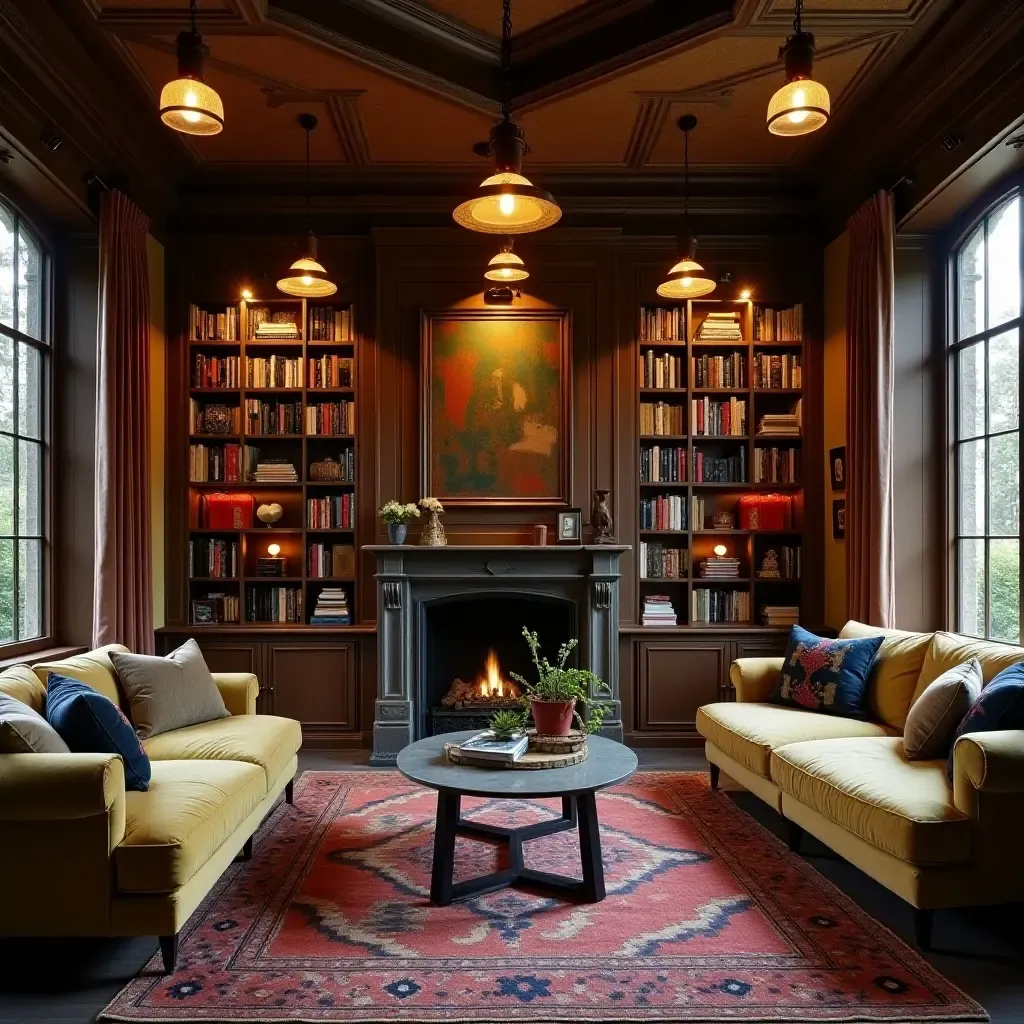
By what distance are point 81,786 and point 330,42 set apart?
3493mm

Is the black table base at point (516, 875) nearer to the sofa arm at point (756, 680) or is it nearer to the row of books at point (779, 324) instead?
the sofa arm at point (756, 680)

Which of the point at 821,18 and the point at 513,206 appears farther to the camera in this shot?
the point at 821,18

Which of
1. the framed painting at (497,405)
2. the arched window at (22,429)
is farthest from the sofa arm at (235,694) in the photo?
the framed painting at (497,405)

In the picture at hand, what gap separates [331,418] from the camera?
19.4 feet

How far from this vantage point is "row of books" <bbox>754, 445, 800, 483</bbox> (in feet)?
19.5

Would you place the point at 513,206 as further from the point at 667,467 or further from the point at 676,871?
the point at 667,467

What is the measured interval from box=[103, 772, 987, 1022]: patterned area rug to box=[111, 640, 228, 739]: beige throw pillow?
2.16 ft

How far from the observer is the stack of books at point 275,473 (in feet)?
19.3

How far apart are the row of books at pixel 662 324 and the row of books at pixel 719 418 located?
0.48 meters

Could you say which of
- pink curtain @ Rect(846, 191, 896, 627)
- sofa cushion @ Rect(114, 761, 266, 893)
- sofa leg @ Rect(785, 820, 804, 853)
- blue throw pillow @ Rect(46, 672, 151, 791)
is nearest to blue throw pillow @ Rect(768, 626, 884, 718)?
pink curtain @ Rect(846, 191, 896, 627)

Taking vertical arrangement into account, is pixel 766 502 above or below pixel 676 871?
above

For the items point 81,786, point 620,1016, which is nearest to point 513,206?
point 81,786

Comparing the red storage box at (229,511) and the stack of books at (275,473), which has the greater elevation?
the stack of books at (275,473)

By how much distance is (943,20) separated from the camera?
4.03m
